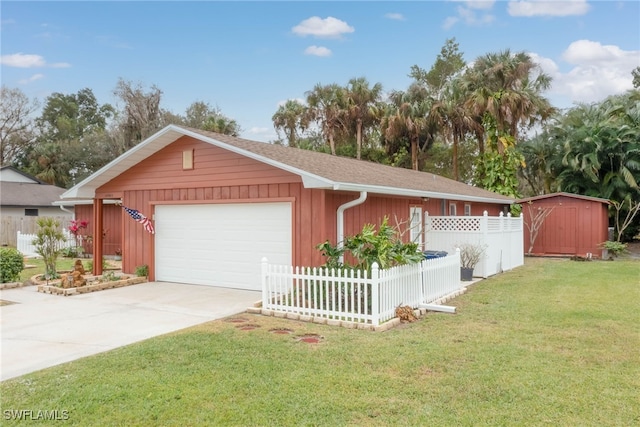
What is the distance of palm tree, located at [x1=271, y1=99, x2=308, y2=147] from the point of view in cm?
3209

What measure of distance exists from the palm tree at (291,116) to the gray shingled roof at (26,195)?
15697 mm

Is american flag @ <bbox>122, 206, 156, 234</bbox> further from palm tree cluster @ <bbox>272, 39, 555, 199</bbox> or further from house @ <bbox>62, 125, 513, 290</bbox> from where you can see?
palm tree cluster @ <bbox>272, 39, 555, 199</bbox>

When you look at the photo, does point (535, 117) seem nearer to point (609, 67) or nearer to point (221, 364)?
point (609, 67)

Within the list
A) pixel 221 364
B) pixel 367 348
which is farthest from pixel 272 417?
pixel 367 348

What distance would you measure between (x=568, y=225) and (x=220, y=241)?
46.9 feet

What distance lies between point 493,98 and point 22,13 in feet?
63.4

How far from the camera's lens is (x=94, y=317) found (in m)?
7.31

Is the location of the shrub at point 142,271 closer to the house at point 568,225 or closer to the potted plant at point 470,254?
the potted plant at point 470,254

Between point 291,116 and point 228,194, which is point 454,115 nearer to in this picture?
point 291,116

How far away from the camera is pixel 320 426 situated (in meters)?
3.43

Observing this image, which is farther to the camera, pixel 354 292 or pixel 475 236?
pixel 475 236

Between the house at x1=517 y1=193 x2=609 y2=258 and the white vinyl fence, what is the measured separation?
618 centimetres
